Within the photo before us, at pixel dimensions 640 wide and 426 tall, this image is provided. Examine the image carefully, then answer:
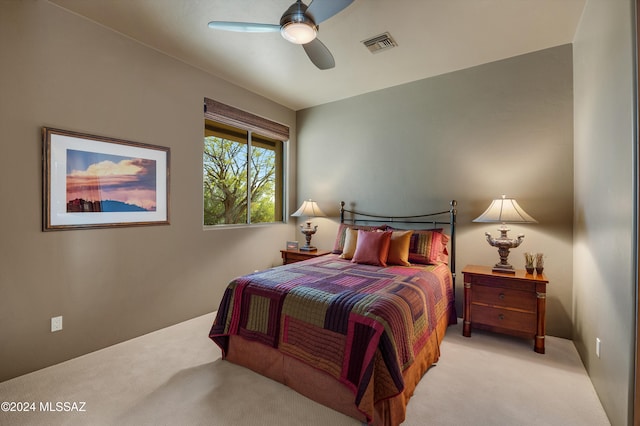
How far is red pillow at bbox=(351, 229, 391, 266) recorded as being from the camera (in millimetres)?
3035

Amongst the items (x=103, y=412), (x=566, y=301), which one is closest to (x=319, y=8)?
(x=103, y=412)

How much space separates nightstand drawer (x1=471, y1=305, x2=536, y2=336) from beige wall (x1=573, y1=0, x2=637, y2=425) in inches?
14.2

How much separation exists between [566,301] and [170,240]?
4129mm

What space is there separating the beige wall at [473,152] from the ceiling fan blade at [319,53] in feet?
5.43

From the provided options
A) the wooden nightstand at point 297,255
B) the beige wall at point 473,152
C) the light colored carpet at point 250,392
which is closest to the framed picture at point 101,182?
the light colored carpet at point 250,392

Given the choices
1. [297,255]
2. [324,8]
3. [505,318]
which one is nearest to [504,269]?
[505,318]

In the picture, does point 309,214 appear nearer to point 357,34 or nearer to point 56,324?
point 357,34

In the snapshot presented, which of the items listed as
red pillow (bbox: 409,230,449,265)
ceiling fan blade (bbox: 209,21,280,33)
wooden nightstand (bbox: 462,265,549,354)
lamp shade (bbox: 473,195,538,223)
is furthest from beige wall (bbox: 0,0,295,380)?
lamp shade (bbox: 473,195,538,223)

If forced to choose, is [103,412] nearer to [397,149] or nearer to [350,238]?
[350,238]

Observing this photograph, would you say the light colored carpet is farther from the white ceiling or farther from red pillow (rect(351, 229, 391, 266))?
the white ceiling

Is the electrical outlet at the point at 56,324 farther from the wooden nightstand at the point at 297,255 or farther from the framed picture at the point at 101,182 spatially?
the wooden nightstand at the point at 297,255

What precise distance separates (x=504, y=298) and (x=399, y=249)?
3.42ft

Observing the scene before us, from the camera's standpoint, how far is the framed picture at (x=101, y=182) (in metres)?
2.34

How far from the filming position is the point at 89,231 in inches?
101
